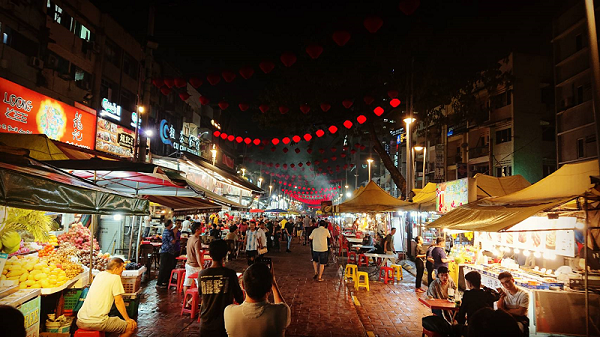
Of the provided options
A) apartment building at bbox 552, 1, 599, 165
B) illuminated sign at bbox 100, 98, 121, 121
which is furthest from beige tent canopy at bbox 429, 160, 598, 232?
illuminated sign at bbox 100, 98, 121, 121

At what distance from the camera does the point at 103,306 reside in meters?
4.89

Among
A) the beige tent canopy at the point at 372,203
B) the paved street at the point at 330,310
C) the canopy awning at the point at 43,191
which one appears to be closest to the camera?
→ the canopy awning at the point at 43,191

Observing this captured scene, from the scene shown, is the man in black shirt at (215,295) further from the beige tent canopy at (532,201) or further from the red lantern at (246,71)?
the red lantern at (246,71)

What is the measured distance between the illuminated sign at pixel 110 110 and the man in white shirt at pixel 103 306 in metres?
16.1

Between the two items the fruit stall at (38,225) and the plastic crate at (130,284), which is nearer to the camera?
the fruit stall at (38,225)

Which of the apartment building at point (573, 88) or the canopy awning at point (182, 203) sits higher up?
the apartment building at point (573, 88)

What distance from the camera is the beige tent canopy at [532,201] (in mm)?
5508

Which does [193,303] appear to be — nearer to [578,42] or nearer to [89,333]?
[89,333]

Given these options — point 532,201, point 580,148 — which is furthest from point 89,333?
point 580,148

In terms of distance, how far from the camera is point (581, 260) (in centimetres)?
803

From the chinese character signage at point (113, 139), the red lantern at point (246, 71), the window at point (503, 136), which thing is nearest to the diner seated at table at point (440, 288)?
the red lantern at point (246, 71)

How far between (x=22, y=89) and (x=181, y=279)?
8626mm

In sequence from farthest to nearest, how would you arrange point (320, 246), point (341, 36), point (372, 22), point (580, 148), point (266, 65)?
1. point (580, 148)
2. point (320, 246)
3. point (266, 65)
4. point (341, 36)
5. point (372, 22)

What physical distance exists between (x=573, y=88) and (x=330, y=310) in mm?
22617
